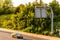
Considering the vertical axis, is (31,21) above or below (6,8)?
below

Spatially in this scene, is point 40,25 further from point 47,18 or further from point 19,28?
point 19,28

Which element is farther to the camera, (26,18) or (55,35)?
(26,18)

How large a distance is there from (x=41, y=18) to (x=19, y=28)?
4.24 m

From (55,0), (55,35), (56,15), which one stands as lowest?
(55,35)

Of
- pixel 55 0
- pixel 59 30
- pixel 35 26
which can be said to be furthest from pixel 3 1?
pixel 59 30

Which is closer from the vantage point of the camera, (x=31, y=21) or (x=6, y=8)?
(x=31, y=21)

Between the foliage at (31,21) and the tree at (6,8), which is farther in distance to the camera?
the tree at (6,8)

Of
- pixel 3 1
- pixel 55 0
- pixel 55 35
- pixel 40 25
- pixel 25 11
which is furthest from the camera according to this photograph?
pixel 3 1

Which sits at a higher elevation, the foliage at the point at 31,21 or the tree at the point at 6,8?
the tree at the point at 6,8

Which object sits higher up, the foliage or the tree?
the tree

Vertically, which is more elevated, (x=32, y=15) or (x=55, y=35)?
(x=32, y=15)

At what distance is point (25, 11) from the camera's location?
111ft

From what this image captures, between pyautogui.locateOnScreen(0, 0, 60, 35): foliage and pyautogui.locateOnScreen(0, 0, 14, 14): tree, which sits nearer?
pyautogui.locateOnScreen(0, 0, 60, 35): foliage

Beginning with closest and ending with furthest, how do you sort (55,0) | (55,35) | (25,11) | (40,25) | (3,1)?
(55,35)
(40,25)
(25,11)
(55,0)
(3,1)
